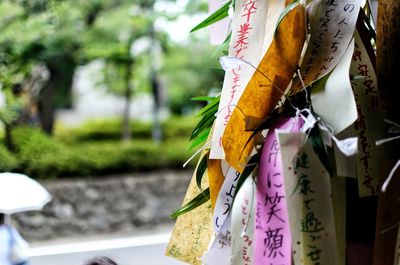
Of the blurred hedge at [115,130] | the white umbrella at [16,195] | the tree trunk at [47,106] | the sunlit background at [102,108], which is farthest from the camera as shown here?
the blurred hedge at [115,130]

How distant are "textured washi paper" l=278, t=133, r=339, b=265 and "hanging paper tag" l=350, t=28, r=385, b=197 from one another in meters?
0.08

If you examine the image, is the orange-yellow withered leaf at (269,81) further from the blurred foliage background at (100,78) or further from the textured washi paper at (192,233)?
the blurred foliage background at (100,78)

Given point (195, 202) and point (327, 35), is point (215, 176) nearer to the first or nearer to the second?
point (195, 202)

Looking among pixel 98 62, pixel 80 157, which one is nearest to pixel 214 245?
pixel 80 157

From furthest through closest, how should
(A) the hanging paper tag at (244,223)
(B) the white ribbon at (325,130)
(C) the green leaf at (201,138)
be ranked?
1. (C) the green leaf at (201,138)
2. (A) the hanging paper tag at (244,223)
3. (B) the white ribbon at (325,130)

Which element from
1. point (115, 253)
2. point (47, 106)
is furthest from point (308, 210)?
point (47, 106)

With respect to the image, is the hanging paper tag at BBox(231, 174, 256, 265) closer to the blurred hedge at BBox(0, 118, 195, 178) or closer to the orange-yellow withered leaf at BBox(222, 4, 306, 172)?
the orange-yellow withered leaf at BBox(222, 4, 306, 172)

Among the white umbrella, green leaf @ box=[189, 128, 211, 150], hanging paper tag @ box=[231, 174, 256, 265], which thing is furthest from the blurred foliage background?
hanging paper tag @ box=[231, 174, 256, 265]

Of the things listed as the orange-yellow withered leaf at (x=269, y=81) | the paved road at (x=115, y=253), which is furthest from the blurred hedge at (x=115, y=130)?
the orange-yellow withered leaf at (x=269, y=81)

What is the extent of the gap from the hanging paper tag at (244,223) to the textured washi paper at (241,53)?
2.7 inches

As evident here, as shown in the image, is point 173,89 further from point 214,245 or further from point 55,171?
point 214,245

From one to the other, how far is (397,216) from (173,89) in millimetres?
3149

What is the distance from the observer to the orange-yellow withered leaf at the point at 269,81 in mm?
622

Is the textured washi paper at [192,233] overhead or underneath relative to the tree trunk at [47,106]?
underneath
